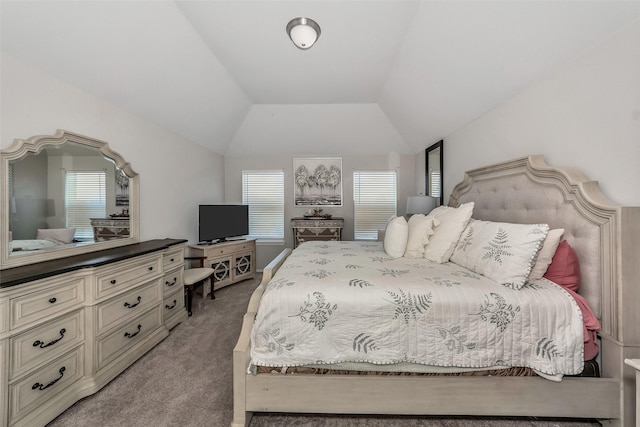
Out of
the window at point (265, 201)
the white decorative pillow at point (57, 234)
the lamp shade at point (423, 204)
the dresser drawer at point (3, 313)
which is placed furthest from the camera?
the window at point (265, 201)

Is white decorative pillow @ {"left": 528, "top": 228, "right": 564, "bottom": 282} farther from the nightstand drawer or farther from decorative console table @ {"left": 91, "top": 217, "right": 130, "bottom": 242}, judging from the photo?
decorative console table @ {"left": 91, "top": 217, "right": 130, "bottom": 242}

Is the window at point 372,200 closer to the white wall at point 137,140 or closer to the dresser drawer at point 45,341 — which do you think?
the white wall at point 137,140

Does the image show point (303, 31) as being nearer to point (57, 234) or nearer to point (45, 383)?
point (57, 234)

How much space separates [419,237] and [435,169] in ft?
6.03

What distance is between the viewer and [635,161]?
4.25ft

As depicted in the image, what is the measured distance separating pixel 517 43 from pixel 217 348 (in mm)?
3385

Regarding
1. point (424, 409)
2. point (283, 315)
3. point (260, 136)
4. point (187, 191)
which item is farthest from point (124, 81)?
point (424, 409)

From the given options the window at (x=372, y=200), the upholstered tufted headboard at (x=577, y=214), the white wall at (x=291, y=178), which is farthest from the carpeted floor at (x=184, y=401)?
the window at (x=372, y=200)

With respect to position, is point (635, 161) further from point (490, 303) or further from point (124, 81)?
point (124, 81)

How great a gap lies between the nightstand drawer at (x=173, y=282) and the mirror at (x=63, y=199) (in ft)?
1.70

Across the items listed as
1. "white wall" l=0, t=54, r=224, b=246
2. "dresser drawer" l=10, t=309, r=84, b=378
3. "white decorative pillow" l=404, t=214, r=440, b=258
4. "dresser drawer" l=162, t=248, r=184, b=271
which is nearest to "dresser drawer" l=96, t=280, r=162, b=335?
"dresser drawer" l=10, t=309, r=84, b=378

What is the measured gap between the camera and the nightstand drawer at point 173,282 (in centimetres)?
242

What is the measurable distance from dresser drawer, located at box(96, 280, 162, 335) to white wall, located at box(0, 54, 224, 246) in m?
0.78

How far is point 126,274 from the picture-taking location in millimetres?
1916
